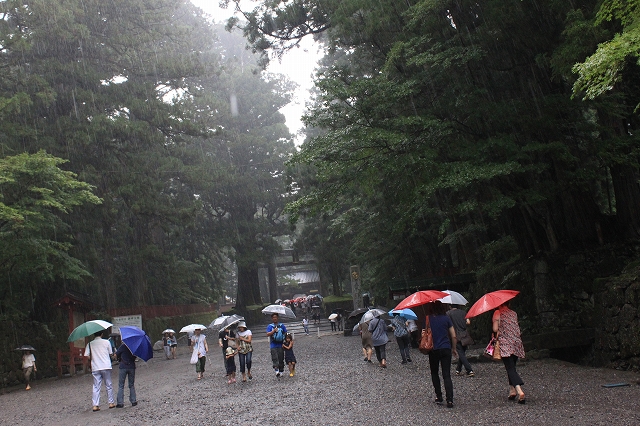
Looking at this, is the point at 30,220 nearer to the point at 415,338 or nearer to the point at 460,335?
the point at 415,338

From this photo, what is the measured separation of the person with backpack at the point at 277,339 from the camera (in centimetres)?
1094

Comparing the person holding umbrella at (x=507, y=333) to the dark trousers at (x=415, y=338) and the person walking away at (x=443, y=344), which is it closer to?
the person walking away at (x=443, y=344)

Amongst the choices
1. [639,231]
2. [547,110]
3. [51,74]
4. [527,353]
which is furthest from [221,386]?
[51,74]

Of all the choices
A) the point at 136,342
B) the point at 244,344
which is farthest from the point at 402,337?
the point at 136,342

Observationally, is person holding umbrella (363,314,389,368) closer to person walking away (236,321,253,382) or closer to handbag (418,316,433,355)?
person walking away (236,321,253,382)

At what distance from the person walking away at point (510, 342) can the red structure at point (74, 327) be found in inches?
567

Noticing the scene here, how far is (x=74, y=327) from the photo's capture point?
17.7m

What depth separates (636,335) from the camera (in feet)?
27.8

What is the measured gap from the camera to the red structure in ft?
56.7

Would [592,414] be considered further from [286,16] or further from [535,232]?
[286,16]

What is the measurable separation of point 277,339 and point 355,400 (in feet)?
10.7

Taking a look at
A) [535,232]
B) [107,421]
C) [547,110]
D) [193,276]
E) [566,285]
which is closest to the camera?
[107,421]

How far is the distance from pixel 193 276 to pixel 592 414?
26120 mm

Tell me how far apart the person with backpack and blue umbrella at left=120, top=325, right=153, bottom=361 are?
2560mm
